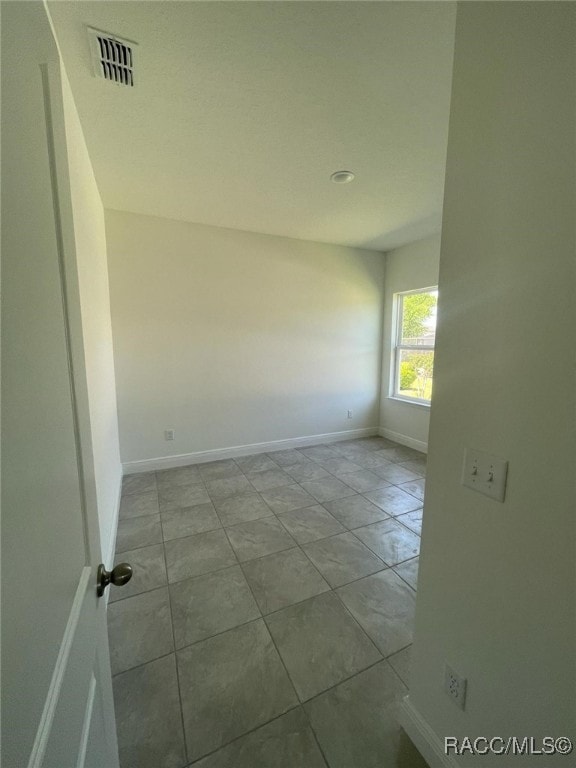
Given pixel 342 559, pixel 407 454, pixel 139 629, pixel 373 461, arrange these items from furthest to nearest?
pixel 407 454, pixel 373 461, pixel 342 559, pixel 139 629

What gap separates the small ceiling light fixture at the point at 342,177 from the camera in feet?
7.12

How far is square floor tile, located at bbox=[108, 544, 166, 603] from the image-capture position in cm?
172

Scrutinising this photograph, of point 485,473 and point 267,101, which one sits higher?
point 267,101

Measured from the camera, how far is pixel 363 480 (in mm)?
3102

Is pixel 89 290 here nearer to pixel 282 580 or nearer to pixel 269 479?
pixel 282 580

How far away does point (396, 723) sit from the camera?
44.6 inches

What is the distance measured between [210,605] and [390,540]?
4.29 feet

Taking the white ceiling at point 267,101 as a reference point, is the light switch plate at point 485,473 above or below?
below

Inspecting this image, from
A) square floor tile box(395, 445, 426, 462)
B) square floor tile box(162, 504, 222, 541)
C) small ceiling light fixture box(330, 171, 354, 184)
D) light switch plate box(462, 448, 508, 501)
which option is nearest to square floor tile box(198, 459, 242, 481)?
square floor tile box(162, 504, 222, 541)

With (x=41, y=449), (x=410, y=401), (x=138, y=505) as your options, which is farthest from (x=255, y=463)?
(x=41, y=449)

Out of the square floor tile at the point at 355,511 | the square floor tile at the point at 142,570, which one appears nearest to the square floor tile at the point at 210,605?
the square floor tile at the point at 142,570

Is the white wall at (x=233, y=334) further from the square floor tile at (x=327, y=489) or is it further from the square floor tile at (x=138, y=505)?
the square floor tile at (x=327, y=489)

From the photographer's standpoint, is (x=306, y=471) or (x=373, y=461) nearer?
(x=306, y=471)

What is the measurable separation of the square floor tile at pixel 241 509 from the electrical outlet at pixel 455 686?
1.64 meters
